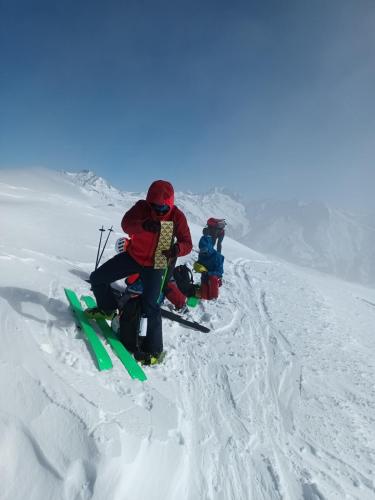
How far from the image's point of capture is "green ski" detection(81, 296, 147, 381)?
3900 millimetres

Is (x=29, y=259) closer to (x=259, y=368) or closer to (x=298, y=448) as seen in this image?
(x=259, y=368)

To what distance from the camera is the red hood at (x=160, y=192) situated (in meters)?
4.28

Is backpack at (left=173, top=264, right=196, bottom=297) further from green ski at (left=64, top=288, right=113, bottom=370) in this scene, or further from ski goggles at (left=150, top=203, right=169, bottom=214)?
ski goggles at (left=150, top=203, right=169, bottom=214)

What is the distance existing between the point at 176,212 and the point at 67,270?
353 centimetres

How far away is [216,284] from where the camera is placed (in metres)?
7.43

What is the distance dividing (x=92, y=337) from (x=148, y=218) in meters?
1.79

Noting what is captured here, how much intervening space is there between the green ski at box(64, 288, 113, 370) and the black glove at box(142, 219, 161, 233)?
5.31ft

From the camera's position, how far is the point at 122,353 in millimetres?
4191

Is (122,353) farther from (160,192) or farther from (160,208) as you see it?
(160,192)

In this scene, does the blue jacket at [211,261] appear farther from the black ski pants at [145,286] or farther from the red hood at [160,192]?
the red hood at [160,192]

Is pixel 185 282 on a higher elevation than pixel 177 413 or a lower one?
higher

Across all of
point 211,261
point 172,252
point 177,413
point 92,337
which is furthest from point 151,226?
point 211,261

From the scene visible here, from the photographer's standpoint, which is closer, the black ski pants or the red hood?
the red hood

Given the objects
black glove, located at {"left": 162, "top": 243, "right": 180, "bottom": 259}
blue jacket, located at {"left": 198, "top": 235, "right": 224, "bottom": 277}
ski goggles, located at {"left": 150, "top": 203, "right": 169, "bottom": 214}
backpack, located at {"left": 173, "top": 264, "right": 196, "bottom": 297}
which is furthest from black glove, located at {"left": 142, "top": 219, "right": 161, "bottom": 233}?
blue jacket, located at {"left": 198, "top": 235, "right": 224, "bottom": 277}
